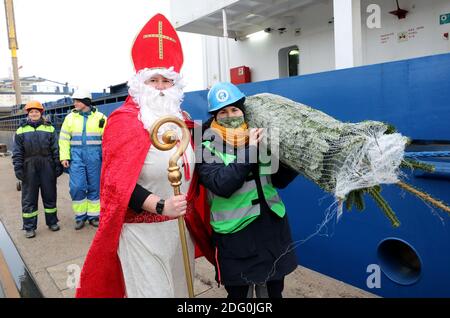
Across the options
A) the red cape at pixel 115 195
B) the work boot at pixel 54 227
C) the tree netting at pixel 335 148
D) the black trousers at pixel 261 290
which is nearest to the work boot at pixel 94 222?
the work boot at pixel 54 227

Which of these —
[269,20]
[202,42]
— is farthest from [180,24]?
[269,20]

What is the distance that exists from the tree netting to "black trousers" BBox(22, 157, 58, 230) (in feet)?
13.4

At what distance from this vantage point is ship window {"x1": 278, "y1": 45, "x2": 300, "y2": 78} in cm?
674

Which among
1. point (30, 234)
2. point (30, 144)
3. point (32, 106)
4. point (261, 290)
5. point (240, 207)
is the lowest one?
point (30, 234)

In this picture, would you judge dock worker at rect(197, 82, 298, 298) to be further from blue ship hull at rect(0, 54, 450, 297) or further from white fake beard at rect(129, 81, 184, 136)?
blue ship hull at rect(0, 54, 450, 297)

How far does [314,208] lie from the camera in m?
3.28

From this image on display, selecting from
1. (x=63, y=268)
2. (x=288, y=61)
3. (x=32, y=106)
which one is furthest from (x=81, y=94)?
(x=288, y=61)

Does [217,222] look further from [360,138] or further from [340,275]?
[340,275]

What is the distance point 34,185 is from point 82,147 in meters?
0.85

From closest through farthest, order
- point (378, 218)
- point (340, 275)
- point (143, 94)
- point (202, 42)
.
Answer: point (143, 94), point (378, 218), point (340, 275), point (202, 42)

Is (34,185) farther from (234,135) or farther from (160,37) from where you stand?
(234,135)

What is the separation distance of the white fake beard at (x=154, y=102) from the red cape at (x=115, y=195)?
42 millimetres

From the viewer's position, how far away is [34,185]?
15.8 ft

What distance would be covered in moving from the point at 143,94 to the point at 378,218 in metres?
2.08
